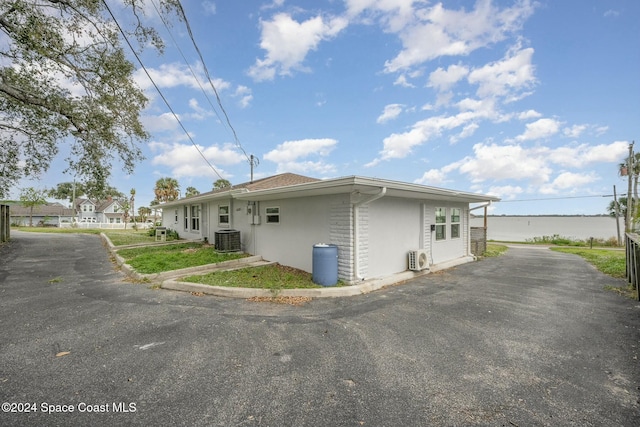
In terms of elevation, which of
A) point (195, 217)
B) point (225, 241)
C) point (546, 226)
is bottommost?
point (546, 226)

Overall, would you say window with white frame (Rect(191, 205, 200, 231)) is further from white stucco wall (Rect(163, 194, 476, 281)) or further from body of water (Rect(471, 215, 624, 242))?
body of water (Rect(471, 215, 624, 242))

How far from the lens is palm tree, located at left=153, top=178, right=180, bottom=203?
1444 inches

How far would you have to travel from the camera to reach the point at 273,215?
9367 millimetres

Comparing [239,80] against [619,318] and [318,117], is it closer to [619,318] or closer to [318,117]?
[318,117]

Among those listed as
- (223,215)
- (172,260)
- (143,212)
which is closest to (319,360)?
(172,260)

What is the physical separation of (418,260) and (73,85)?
41.3 ft

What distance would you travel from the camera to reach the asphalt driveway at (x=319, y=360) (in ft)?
7.55

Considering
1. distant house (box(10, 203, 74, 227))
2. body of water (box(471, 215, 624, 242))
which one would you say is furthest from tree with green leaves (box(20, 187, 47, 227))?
body of water (box(471, 215, 624, 242))

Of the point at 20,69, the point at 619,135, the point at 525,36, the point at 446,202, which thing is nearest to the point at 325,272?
the point at 446,202

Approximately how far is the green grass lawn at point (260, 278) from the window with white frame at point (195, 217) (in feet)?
27.6

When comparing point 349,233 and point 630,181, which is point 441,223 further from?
point 630,181

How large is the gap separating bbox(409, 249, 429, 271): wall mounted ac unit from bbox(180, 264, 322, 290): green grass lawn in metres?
3.23

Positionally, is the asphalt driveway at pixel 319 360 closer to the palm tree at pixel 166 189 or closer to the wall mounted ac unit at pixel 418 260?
the wall mounted ac unit at pixel 418 260

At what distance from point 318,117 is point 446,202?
771 centimetres
